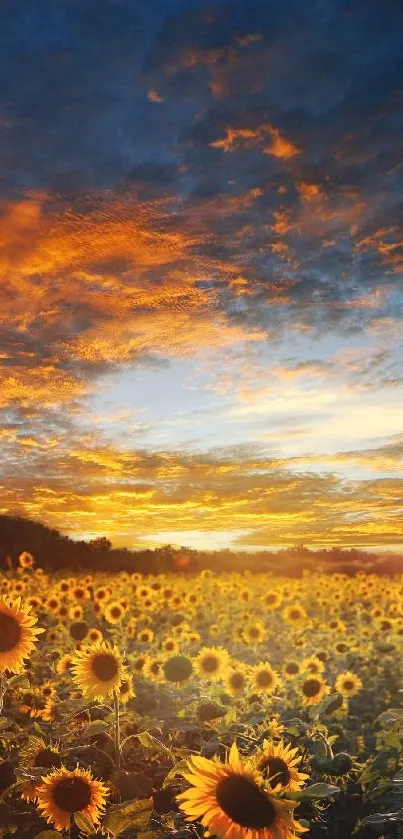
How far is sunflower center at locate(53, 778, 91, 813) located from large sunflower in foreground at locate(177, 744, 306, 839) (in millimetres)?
2052

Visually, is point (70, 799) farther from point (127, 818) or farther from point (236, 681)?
point (236, 681)

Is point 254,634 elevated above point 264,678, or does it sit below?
above

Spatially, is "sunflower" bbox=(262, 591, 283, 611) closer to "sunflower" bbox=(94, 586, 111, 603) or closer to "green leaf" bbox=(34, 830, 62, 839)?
"sunflower" bbox=(94, 586, 111, 603)

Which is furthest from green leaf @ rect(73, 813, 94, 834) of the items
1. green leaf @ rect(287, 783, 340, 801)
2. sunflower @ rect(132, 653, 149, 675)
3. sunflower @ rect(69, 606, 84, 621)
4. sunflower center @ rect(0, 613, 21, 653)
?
sunflower @ rect(69, 606, 84, 621)

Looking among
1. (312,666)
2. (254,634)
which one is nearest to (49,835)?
(312,666)

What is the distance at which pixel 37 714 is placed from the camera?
900 cm

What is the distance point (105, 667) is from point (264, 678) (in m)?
3.63

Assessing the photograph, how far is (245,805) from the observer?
11.3 ft

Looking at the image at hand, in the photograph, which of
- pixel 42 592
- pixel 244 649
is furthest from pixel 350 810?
pixel 42 592

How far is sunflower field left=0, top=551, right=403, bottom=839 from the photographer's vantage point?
13.5 feet

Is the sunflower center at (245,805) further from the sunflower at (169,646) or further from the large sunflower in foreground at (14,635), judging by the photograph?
the sunflower at (169,646)

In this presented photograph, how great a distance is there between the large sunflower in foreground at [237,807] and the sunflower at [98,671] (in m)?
3.55

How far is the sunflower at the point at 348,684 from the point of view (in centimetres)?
1108

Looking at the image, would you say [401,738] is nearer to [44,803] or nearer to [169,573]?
[44,803]
